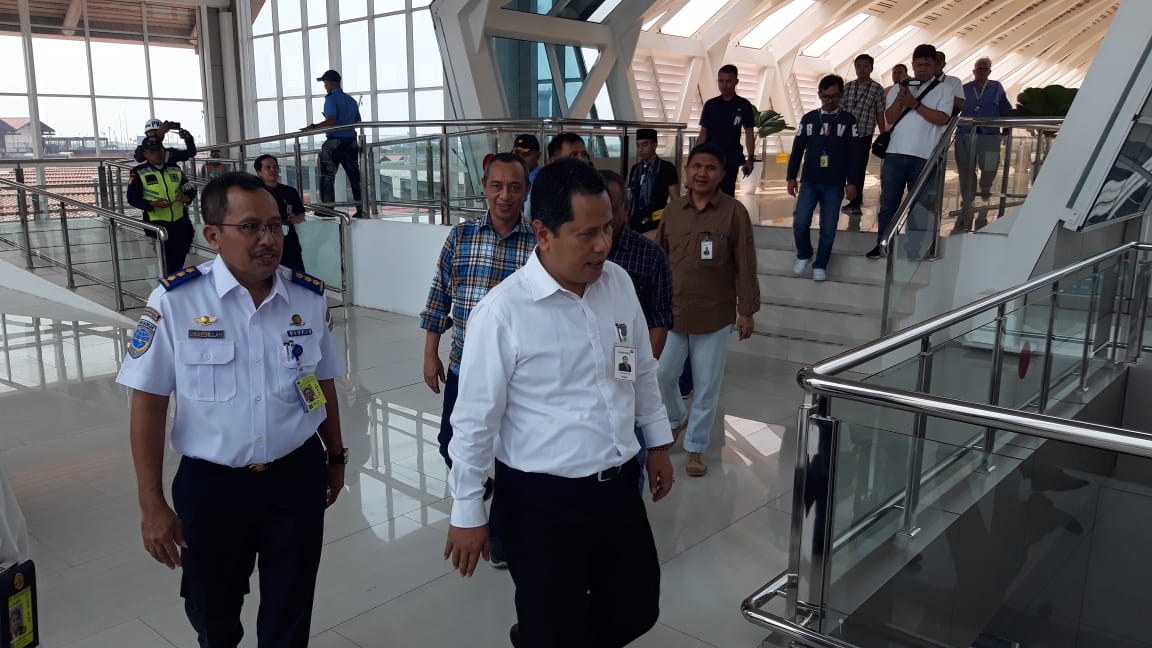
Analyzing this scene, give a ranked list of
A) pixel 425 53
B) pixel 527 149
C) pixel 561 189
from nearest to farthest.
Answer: pixel 561 189 → pixel 527 149 → pixel 425 53

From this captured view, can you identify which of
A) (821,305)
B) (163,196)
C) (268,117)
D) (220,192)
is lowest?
(821,305)

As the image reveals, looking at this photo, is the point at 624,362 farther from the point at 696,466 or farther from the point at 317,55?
the point at 317,55

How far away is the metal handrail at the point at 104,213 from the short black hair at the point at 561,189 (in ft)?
22.8

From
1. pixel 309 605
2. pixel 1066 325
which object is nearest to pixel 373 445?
pixel 309 605

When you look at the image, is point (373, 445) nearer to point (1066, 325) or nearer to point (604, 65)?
point (1066, 325)

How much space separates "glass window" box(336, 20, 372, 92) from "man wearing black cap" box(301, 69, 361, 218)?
666 cm

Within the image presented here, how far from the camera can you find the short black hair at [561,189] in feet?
6.28

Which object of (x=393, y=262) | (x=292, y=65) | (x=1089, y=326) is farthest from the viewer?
(x=292, y=65)

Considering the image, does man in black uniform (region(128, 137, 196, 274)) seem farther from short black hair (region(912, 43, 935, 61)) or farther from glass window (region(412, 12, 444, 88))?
glass window (region(412, 12, 444, 88))

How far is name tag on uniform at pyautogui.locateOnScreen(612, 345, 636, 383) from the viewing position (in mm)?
2016

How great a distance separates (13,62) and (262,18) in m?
4.82

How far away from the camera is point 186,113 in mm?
19094

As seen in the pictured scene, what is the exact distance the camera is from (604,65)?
16.7 m

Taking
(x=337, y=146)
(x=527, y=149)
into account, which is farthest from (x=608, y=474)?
(x=337, y=146)
